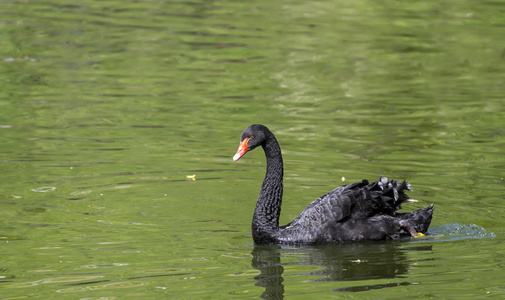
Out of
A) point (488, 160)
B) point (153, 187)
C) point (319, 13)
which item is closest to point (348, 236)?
point (153, 187)

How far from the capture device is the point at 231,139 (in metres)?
12.0

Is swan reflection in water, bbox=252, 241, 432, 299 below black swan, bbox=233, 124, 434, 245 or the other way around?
below

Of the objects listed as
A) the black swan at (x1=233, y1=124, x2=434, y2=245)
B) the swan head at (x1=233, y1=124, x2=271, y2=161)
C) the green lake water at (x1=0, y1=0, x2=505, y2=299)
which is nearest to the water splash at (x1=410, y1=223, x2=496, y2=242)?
the green lake water at (x1=0, y1=0, x2=505, y2=299)

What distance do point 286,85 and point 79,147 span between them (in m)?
5.07

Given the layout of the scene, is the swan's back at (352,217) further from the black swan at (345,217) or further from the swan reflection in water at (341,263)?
the swan reflection in water at (341,263)

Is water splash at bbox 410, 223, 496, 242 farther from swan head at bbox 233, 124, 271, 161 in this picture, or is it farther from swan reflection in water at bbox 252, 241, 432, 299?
swan head at bbox 233, 124, 271, 161

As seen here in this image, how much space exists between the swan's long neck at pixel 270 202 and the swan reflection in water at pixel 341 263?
0.14 meters

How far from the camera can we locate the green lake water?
7.16m

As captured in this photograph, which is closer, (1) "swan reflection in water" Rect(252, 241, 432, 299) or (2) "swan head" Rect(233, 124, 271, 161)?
(1) "swan reflection in water" Rect(252, 241, 432, 299)

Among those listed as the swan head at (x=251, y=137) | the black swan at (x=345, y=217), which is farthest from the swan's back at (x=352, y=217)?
the swan head at (x=251, y=137)

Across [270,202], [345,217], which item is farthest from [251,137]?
[345,217]

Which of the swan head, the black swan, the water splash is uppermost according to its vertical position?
the swan head

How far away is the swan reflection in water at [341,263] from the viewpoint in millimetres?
6891

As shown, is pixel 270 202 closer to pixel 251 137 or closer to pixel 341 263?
pixel 251 137
